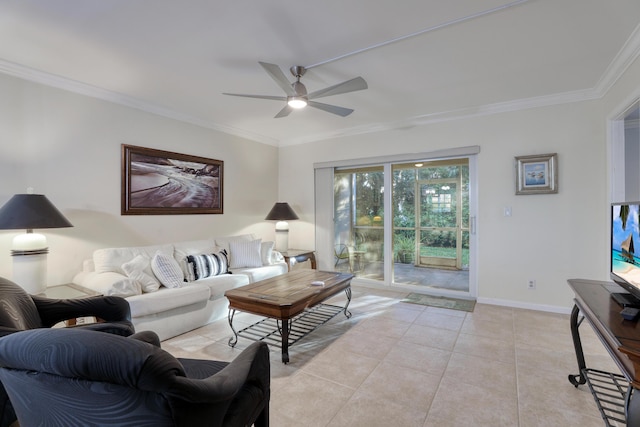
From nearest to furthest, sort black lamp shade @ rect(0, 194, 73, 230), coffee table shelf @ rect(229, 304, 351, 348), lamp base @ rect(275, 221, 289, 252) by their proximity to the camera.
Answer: black lamp shade @ rect(0, 194, 73, 230)
coffee table shelf @ rect(229, 304, 351, 348)
lamp base @ rect(275, 221, 289, 252)

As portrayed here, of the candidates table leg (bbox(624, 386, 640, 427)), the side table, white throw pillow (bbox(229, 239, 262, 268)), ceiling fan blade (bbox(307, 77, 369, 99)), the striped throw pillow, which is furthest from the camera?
the side table

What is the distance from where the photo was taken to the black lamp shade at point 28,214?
7.63 ft

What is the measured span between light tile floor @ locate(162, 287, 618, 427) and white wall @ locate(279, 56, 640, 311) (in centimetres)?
41

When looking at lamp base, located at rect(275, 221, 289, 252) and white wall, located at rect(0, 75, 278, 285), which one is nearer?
white wall, located at rect(0, 75, 278, 285)

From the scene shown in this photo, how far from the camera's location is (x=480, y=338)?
9.36 feet

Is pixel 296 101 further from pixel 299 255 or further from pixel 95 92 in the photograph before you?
pixel 299 255

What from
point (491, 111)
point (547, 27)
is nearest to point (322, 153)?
point (491, 111)

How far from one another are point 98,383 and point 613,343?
6.23 feet

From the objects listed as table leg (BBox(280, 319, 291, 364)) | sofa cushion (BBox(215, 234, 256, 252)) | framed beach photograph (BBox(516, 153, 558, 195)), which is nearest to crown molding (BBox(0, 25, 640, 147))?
framed beach photograph (BBox(516, 153, 558, 195))

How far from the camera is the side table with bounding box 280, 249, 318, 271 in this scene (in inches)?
185

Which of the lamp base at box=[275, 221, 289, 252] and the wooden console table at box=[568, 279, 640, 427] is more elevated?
the lamp base at box=[275, 221, 289, 252]

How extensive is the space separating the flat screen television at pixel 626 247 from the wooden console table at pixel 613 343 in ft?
0.37

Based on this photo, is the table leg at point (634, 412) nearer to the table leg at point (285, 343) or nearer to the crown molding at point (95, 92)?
the table leg at point (285, 343)

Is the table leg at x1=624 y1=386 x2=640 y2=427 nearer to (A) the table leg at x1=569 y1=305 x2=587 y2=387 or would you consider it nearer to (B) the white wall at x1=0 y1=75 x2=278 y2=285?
(A) the table leg at x1=569 y1=305 x2=587 y2=387
